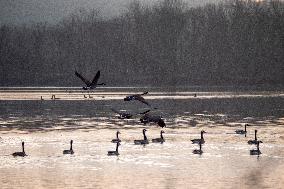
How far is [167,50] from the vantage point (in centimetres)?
11094

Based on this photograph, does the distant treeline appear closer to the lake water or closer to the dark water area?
the dark water area

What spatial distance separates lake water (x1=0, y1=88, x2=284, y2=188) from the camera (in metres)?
26.1

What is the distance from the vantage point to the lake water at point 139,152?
26.1 metres

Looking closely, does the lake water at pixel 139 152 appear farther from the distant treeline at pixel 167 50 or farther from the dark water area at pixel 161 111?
the distant treeline at pixel 167 50

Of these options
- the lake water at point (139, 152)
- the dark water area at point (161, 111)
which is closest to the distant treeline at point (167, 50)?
the dark water area at point (161, 111)

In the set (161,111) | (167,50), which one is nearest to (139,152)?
(161,111)

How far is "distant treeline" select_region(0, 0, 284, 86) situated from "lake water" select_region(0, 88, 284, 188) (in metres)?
45.5

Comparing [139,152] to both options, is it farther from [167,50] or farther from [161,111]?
[167,50]

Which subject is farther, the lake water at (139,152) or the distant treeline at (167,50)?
the distant treeline at (167,50)

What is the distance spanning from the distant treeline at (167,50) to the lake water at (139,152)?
4548cm

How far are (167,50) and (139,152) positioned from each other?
256 ft

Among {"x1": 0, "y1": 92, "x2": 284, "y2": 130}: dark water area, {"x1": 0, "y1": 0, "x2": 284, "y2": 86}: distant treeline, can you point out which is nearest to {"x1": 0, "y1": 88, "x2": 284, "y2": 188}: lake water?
{"x1": 0, "y1": 92, "x2": 284, "y2": 130}: dark water area

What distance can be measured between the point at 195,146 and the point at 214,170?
317 inches

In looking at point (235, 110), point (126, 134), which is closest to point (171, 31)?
point (235, 110)
